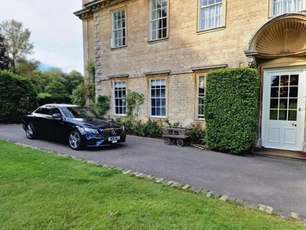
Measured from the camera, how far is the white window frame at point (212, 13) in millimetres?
8414

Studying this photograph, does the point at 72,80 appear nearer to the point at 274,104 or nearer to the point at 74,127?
the point at 74,127

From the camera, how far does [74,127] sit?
24.5ft

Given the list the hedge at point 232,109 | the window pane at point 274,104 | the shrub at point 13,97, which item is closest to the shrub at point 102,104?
the hedge at point 232,109

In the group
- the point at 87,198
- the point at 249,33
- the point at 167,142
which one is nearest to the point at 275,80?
the point at 249,33

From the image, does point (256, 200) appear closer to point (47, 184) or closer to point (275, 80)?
point (47, 184)

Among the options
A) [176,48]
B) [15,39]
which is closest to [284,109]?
[176,48]

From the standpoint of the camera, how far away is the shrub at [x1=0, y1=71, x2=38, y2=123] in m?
15.1

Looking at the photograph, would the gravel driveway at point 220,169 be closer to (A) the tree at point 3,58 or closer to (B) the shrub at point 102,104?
(B) the shrub at point 102,104

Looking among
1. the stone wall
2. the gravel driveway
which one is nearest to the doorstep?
the gravel driveway

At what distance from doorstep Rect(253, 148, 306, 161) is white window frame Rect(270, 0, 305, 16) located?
4666 mm

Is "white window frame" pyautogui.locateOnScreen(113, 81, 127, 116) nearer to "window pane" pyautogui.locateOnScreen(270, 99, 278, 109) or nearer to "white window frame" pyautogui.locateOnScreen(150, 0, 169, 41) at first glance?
"white window frame" pyautogui.locateOnScreen(150, 0, 169, 41)

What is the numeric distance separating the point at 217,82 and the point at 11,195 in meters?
6.61

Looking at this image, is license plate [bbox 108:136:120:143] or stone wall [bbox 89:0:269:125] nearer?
license plate [bbox 108:136:120:143]

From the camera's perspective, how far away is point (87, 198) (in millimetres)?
3494
